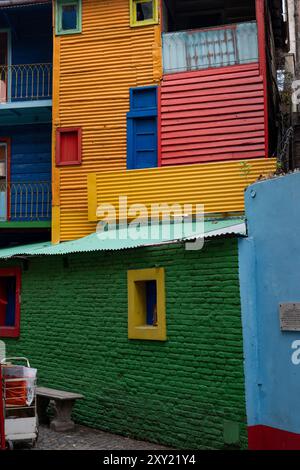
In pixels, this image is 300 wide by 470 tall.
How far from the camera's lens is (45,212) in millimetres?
14766

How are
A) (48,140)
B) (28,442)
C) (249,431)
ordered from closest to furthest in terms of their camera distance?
(249,431)
(28,442)
(48,140)

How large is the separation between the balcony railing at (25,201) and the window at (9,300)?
8.47ft

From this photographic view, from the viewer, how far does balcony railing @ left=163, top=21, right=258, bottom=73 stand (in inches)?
472

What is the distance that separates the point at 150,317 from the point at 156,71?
19.8 ft

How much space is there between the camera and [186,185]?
38.6 ft

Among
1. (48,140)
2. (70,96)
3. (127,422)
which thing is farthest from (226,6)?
(127,422)

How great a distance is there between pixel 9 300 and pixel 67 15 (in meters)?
7.11

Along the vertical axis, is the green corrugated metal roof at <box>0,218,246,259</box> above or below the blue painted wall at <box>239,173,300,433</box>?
above

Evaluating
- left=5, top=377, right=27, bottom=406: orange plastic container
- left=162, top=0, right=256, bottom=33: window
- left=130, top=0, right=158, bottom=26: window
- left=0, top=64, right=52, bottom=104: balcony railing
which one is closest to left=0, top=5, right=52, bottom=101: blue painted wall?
left=0, top=64, right=52, bottom=104: balcony railing

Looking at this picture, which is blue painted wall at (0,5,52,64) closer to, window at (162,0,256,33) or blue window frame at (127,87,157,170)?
window at (162,0,256,33)

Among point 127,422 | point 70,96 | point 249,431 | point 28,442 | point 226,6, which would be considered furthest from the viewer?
point 226,6

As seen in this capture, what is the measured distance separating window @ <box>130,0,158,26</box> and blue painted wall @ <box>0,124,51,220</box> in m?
3.96

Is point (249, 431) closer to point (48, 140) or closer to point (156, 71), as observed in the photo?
point (156, 71)

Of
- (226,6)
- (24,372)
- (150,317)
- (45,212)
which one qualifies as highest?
(226,6)
